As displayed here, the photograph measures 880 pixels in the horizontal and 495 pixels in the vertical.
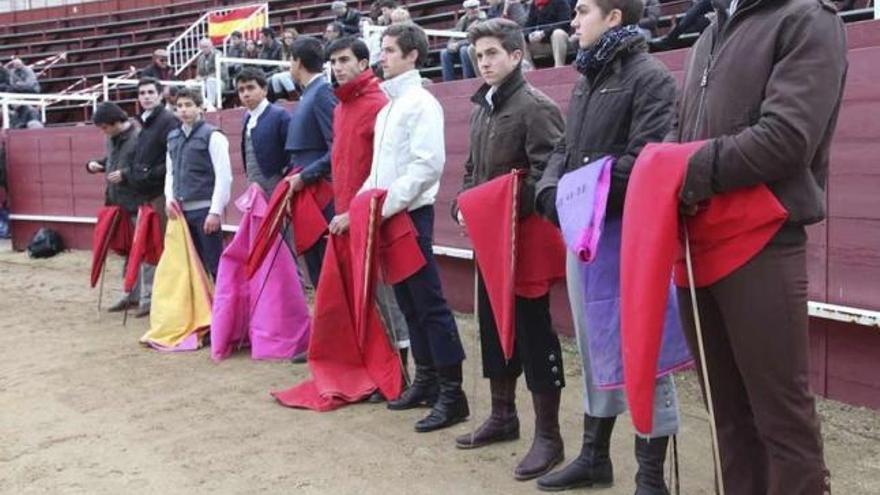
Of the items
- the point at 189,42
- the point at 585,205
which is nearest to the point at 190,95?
the point at 585,205

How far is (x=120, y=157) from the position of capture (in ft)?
21.1

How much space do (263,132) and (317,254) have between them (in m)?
0.77

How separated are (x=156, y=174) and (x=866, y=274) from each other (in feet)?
13.7

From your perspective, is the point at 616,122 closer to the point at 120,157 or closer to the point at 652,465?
the point at 652,465

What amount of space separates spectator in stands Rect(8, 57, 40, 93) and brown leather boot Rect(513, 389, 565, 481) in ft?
46.6

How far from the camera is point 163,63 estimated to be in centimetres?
1470

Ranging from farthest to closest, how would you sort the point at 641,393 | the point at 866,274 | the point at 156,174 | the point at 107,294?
the point at 107,294 → the point at 156,174 → the point at 866,274 → the point at 641,393

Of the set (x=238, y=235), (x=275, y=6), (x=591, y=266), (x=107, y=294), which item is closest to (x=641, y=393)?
(x=591, y=266)

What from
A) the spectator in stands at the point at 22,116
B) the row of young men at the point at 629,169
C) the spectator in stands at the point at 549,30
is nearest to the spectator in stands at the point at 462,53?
the spectator in stands at the point at 549,30

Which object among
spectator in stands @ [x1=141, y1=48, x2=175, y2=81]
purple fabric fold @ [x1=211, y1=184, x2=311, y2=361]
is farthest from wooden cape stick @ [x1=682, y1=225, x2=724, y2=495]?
spectator in stands @ [x1=141, y1=48, x2=175, y2=81]

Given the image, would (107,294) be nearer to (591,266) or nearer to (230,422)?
(230,422)

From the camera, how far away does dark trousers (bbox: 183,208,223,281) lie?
18.3ft

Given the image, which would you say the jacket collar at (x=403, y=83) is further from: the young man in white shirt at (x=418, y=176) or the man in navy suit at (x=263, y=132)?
the man in navy suit at (x=263, y=132)

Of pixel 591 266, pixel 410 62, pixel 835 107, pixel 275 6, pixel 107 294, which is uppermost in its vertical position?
pixel 275 6
